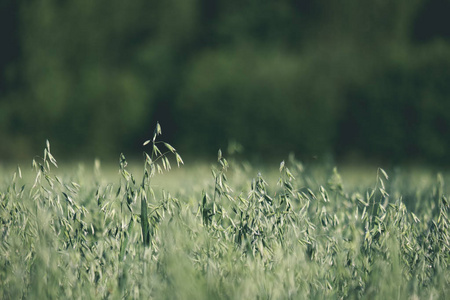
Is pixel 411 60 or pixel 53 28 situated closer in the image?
pixel 411 60

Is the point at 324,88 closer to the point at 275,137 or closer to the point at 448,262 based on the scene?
the point at 275,137

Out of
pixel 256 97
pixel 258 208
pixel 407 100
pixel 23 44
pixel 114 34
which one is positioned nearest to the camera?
pixel 258 208

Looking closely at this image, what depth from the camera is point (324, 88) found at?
39.3ft

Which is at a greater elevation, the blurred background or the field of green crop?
the blurred background

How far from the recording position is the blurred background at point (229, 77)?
11672mm

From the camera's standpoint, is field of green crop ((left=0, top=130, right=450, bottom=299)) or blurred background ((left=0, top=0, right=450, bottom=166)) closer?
field of green crop ((left=0, top=130, right=450, bottom=299))

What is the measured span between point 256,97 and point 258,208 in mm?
9985

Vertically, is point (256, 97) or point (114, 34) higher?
point (114, 34)

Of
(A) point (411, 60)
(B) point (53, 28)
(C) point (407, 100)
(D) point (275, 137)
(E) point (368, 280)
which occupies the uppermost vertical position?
(B) point (53, 28)

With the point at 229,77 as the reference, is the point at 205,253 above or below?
below

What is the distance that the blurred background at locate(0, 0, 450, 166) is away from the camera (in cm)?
1167

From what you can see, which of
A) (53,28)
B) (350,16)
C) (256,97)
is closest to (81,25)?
(53,28)

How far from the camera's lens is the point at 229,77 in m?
12.6

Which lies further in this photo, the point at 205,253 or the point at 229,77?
the point at 229,77
